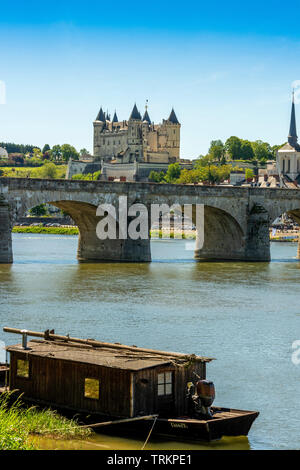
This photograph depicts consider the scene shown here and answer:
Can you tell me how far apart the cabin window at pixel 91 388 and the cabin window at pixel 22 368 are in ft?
5.29

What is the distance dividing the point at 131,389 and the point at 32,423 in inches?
88.3

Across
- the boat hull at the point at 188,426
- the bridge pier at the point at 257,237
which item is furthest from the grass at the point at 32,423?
the bridge pier at the point at 257,237

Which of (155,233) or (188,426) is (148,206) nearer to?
(188,426)

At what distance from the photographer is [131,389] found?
56.1ft

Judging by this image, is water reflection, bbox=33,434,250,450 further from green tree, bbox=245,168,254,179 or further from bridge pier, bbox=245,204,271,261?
green tree, bbox=245,168,254,179

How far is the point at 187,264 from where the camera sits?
6075 cm

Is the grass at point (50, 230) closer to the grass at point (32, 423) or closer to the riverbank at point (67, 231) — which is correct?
the riverbank at point (67, 231)

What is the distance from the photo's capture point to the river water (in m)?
20.2

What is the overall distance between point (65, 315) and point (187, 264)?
2781 cm

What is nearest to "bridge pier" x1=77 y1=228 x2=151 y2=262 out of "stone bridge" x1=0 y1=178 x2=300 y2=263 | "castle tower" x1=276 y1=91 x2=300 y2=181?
"stone bridge" x1=0 y1=178 x2=300 y2=263

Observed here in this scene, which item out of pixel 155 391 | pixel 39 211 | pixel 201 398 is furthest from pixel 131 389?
pixel 39 211

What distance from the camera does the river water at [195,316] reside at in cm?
2022

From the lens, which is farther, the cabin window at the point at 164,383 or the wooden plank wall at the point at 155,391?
the cabin window at the point at 164,383
